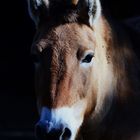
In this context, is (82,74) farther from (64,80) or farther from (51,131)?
(51,131)

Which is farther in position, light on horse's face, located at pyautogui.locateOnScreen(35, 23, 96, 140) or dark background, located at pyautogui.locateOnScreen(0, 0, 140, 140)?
dark background, located at pyautogui.locateOnScreen(0, 0, 140, 140)

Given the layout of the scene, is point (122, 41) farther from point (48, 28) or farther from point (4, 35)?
point (4, 35)

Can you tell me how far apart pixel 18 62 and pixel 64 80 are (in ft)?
17.0

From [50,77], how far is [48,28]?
47 cm

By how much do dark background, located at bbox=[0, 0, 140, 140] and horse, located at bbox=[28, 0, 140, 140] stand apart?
3594 mm

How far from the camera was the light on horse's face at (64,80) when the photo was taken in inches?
196

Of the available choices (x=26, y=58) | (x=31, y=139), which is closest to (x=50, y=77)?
(x=31, y=139)

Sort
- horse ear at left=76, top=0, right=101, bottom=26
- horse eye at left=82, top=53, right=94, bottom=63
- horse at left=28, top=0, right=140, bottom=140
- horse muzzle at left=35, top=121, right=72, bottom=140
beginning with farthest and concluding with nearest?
horse ear at left=76, top=0, right=101, bottom=26, horse eye at left=82, top=53, right=94, bottom=63, horse at left=28, top=0, right=140, bottom=140, horse muzzle at left=35, top=121, right=72, bottom=140

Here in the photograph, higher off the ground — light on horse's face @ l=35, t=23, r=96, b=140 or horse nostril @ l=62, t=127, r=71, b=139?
light on horse's face @ l=35, t=23, r=96, b=140

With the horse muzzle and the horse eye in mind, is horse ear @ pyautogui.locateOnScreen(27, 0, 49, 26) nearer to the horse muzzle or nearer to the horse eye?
the horse eye

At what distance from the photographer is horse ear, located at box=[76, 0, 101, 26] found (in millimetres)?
5441

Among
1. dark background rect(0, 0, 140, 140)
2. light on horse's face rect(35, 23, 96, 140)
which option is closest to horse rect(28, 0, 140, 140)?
light on horse's face rect(35, 23, 96, 140)

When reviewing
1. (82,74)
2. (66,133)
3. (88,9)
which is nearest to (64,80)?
(82,74)

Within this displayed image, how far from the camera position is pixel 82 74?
5.24 meters
